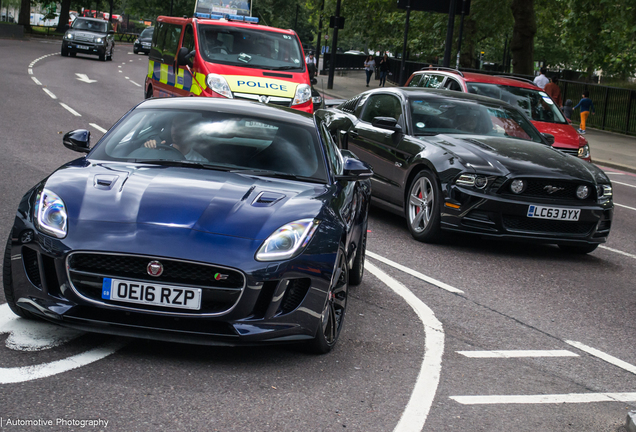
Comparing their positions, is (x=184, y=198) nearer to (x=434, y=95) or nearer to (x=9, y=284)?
(x=9, y=284)

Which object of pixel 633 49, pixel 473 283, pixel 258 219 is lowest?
pixel 473 283

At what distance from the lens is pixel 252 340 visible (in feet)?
14.3

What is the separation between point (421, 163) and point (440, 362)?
13.8 ft

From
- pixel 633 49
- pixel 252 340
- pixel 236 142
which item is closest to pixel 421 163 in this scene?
pixel 236 142

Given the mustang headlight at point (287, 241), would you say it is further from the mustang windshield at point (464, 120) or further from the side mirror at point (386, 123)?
the mustang windshield at point (464, 120)

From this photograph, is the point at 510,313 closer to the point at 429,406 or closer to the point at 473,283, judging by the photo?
the point at 473,283

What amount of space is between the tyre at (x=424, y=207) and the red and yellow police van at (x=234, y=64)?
5.60m

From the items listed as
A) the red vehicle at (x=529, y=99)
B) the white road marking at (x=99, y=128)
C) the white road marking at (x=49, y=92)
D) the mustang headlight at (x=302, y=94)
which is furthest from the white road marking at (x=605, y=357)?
the white road marking at (x=49, y=92)

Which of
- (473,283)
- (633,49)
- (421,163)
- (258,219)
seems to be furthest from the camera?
(633,49)

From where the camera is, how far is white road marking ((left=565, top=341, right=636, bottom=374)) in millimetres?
5263

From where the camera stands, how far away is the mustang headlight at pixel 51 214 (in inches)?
173

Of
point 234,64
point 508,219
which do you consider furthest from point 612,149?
point 508,219

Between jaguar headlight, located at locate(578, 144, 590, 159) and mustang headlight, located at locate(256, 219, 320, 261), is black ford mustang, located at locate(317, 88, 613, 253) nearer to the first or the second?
mustang headlight, located at locate(256, 219, 320, 261)

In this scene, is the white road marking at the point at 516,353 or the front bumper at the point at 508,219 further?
the front bumper at the point at 508,219
